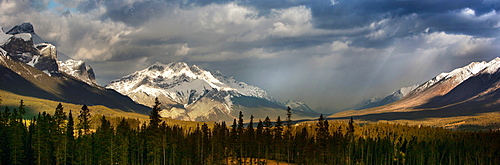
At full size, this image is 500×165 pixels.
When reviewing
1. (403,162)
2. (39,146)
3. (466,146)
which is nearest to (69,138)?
(39,146)

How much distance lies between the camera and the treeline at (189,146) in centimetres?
12175

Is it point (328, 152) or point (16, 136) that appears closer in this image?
point (16, 136)

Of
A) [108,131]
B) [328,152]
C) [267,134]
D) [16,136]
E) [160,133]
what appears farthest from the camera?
[267,134]

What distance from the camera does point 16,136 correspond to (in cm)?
11788

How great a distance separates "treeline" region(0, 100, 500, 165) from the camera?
121750 mm

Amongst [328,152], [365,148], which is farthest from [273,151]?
[365,148]

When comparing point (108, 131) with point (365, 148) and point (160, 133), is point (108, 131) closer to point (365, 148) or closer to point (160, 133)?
point (160, 133)

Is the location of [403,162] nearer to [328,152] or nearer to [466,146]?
[466,146]

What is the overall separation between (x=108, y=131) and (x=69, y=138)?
34.8 ft

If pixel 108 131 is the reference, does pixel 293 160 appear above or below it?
below

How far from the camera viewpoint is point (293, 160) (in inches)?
7136

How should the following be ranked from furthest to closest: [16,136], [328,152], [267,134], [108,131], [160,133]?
1. [267,134]
2. [328,152]
3. [160,133]
4. [108,131]
5. [16,136]

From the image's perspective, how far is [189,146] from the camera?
6112 inches

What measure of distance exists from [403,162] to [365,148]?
15.3 m
